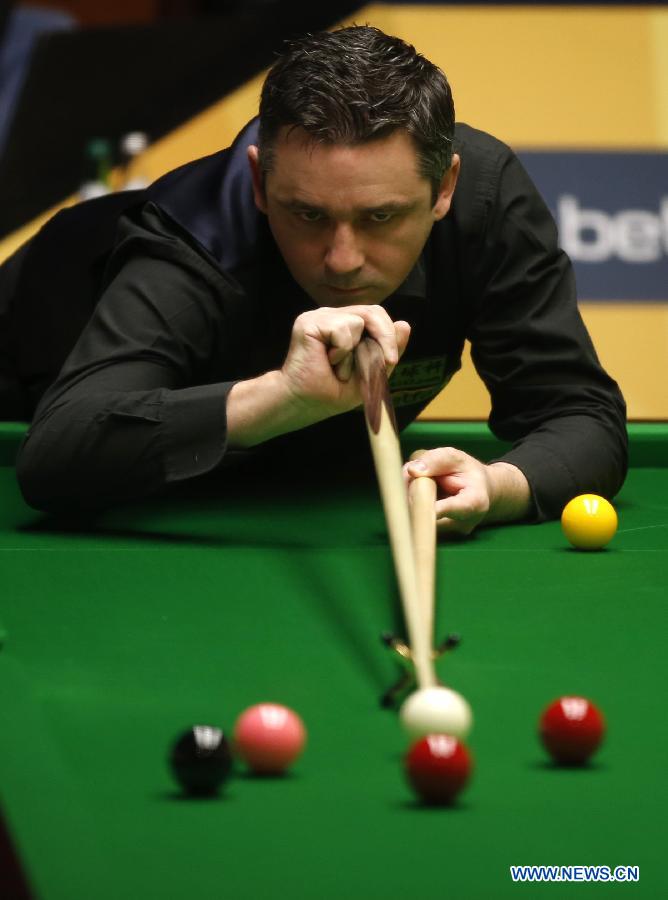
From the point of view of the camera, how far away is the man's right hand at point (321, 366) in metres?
2.23

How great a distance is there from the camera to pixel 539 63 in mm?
4871

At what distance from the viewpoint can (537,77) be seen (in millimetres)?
4844

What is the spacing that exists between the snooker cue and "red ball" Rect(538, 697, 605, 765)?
19 centimetres

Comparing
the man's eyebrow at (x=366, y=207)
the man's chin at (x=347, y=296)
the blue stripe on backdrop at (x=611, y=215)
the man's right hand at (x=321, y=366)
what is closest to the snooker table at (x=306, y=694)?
the man's right hand at (x=321, y=366)

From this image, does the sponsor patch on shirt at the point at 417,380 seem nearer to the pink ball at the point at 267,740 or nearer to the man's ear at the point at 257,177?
the man's ear at the point at 257,177

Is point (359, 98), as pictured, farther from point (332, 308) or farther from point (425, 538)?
point (425, 538)

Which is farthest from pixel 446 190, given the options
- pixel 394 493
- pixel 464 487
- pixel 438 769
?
pixel 438 769

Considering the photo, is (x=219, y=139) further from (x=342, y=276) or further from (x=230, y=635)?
(x=230, y=635)

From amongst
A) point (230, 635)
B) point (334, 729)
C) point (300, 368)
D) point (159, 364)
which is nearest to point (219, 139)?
point (159, 364)

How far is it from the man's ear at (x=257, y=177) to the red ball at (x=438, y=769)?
136 cm

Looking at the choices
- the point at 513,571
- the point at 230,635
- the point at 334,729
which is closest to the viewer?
the point at 334,729

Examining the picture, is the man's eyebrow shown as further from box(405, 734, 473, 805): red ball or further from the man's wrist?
box(405, 734, 473, 805): red ball

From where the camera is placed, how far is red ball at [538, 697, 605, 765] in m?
1.41

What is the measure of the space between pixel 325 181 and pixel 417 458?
43cm
